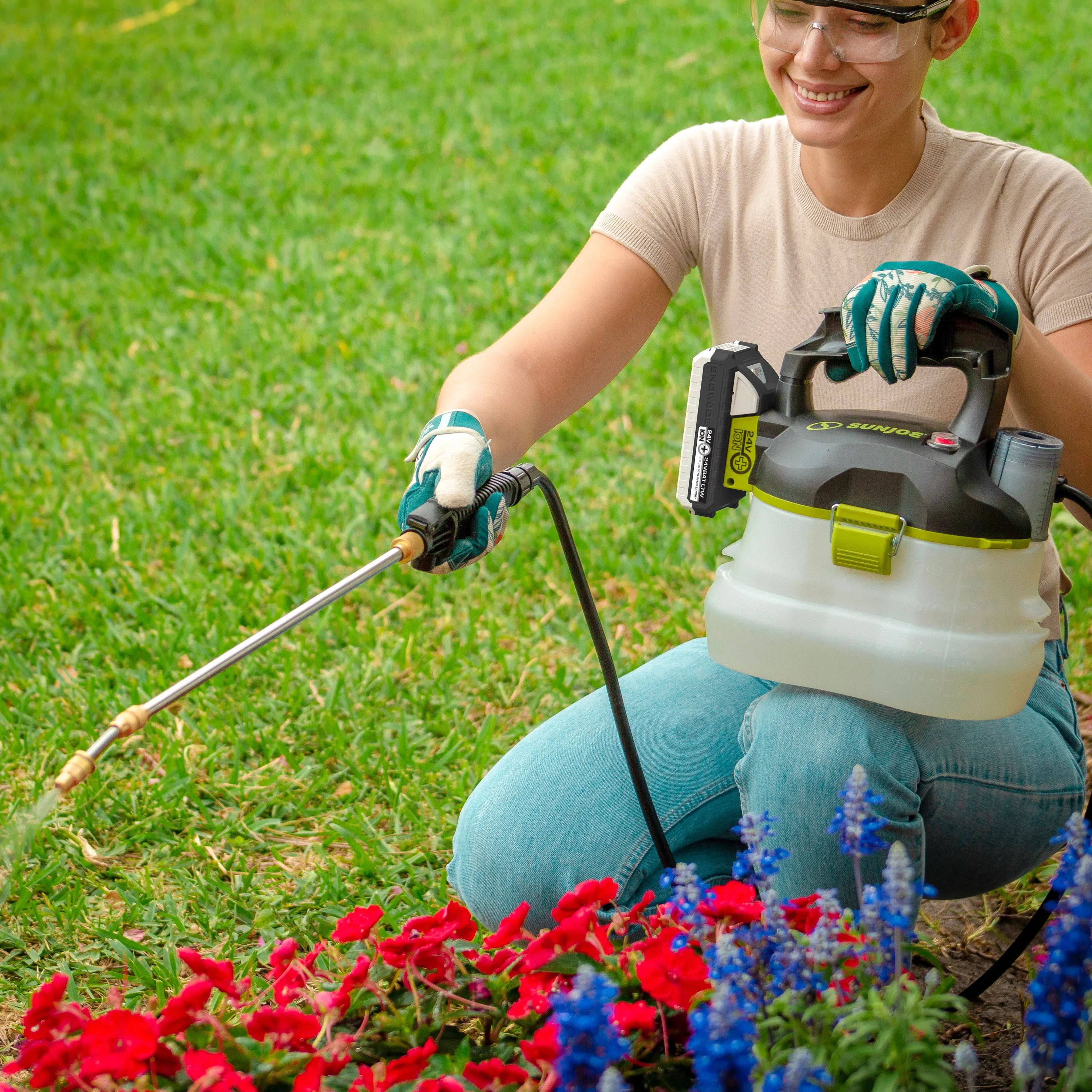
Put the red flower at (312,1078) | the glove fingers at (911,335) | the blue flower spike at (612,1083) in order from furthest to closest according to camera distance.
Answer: the glove fingers at (911,335)
the red flower at (312,1078)
the blue flower spike at (612,1083)

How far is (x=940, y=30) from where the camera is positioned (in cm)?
148

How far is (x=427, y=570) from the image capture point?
4.30ft

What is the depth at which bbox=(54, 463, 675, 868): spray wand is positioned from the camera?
2.95 ft

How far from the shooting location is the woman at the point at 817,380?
1.29 metres

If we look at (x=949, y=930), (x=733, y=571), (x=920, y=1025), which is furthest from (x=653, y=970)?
(x=949, y=930)

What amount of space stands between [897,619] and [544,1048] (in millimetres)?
565

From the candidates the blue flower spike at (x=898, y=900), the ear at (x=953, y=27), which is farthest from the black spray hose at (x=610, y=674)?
the ear at (x=953, y=27)

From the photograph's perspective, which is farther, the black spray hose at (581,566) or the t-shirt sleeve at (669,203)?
the t-shirt sleeve at (669,203)

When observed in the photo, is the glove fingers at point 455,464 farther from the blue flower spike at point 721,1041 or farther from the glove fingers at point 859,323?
the blue flower spike at point 721,1041

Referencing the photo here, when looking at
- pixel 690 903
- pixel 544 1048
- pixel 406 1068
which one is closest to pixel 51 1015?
pixel 406 1068

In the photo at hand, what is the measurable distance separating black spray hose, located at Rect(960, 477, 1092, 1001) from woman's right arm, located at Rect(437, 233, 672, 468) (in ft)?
2.12

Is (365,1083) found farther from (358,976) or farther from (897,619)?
(897,619)

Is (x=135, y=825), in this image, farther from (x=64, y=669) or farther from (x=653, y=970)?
(x=653, y=970)

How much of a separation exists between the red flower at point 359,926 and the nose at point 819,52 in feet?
3.55
